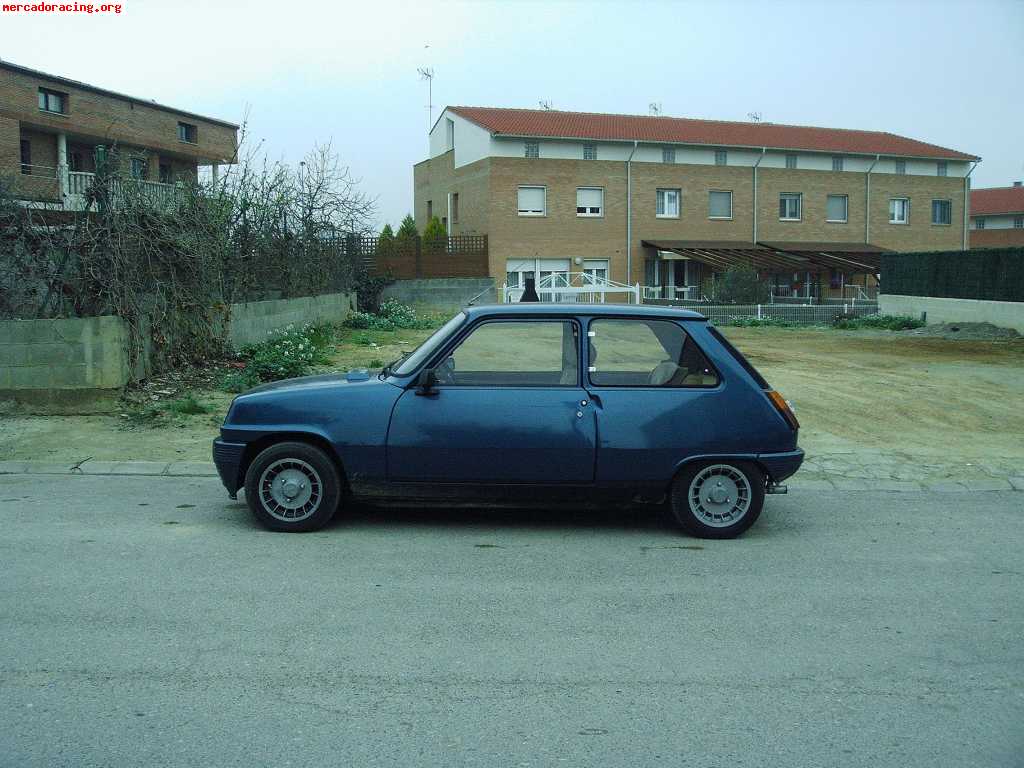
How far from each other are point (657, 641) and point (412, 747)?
1667 mm

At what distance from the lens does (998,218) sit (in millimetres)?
75250

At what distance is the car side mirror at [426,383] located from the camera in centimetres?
718

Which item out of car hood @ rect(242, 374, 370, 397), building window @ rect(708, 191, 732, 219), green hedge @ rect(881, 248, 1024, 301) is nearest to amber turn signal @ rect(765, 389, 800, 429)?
car hood @ rect(242, 374, 370, 397)

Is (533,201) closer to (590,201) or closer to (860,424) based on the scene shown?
(590,201)

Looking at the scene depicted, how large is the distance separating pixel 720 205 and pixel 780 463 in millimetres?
44855

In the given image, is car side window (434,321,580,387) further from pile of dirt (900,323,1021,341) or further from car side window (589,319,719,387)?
pile of dirt (900,323,1021,341)

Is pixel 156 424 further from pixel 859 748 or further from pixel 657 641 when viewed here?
pixel 859 748

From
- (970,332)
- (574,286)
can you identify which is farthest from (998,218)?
(970,332)

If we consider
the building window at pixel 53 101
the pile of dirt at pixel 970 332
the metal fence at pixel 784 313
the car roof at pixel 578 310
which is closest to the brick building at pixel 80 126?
the building window at pixel 53 101

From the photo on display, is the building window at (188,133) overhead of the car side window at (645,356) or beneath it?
overhead

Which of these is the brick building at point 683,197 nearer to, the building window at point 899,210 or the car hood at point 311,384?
the building window at point 899,210

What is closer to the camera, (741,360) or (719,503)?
(719,503)

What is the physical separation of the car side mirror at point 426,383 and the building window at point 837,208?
48.6 m

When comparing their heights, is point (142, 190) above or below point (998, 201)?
below
